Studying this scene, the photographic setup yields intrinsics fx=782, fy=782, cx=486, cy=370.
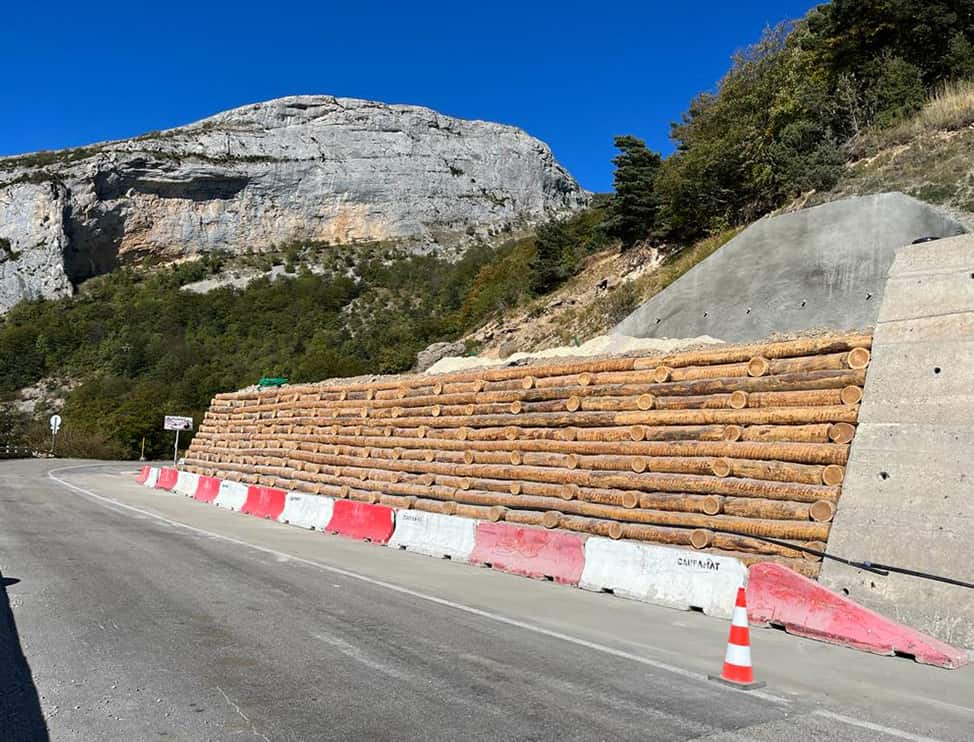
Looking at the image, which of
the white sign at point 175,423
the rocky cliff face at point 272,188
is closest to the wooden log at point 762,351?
the white sign at point 175,423

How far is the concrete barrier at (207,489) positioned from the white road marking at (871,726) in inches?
786

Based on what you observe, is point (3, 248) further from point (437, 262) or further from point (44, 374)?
point (437, 262)

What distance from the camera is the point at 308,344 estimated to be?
74.8 metres

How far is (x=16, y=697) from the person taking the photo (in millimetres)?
4977

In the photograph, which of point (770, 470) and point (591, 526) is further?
point (591, 526)

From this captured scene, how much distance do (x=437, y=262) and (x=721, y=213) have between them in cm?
6725

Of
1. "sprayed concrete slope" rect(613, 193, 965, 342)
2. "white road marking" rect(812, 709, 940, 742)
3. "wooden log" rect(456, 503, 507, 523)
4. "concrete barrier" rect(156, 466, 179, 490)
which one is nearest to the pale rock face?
"concrete barrier" rect(156, 466, 179, 490)

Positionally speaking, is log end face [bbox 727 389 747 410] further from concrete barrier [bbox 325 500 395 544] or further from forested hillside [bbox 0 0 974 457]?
forested hillside [bbox 0 0 974 457]

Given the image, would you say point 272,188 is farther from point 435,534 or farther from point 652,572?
point 652,572

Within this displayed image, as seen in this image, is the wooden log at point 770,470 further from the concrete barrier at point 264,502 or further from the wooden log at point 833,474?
the concrete barrier at point 264,502

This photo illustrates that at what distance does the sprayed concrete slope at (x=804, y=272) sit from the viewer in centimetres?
1467

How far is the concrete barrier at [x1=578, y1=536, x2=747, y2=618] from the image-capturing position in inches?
345

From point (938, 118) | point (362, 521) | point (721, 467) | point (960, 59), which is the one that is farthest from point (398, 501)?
point (960, 59)

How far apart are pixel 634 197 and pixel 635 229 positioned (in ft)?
4.61
